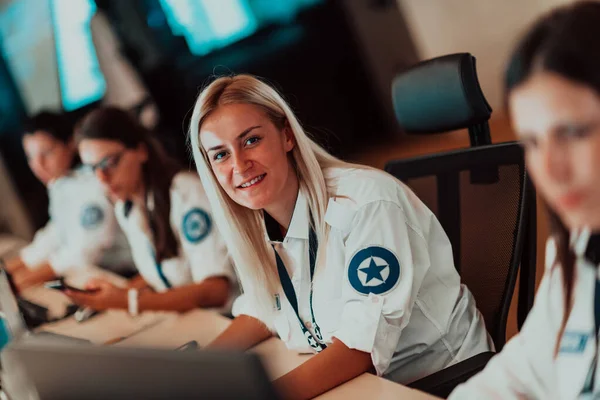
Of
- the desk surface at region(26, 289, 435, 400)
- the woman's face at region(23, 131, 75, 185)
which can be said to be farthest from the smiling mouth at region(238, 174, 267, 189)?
the woman's face at region(23, 131, 75, 185)

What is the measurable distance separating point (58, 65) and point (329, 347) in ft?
14.6

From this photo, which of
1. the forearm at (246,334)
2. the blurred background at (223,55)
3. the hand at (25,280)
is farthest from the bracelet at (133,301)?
the blurred background at (223,55)

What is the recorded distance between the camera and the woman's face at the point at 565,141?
814mm

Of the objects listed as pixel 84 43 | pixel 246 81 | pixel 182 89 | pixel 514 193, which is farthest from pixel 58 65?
pixel 514 193

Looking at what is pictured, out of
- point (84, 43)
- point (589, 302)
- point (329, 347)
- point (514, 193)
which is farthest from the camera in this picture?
point (84, 43)

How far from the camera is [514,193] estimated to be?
1.59 meters

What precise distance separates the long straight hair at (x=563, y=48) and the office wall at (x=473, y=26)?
4547 millimetres

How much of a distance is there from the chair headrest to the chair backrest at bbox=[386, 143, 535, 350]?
3.8 inches

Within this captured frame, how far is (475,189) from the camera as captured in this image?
167 cm

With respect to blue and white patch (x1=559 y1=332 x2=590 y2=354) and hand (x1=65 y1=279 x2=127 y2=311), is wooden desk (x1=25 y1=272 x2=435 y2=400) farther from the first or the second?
blue and white patch (x1=559 y1=332 x2=590 y2=354)

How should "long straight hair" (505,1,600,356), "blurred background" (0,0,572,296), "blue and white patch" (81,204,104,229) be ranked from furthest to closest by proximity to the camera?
"blurred background" (0,0,572,296) → "blue and white patch" (81,204,104,229) → "long straight hair" (505,1,600,356)

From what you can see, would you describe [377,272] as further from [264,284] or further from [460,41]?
[460,41]

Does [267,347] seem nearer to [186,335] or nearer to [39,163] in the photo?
[186,335]

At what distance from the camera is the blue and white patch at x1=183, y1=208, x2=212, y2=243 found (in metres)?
2.41
